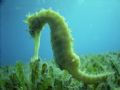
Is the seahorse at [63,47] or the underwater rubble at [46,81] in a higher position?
the seahorse at [63,47]

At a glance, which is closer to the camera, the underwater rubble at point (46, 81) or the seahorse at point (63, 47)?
the underwater rubble at point (46, 81)

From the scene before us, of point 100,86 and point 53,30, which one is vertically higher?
point 53,30

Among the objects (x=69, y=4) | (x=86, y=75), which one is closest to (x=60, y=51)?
(x=86, y=75)

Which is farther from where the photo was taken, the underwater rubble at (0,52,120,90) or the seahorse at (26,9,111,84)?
the seahorse at (26,9,111,84)

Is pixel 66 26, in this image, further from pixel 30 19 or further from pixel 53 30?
pixel 30 19

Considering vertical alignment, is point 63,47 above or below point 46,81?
above

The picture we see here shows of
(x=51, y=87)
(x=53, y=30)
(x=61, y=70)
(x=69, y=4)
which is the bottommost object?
(x=51, y=87)

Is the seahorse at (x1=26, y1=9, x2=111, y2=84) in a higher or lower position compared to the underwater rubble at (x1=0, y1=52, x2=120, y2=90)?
higher

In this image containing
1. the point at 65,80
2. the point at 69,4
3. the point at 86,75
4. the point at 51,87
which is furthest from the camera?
the point at 69,4

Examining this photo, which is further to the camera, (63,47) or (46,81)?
(63,47)

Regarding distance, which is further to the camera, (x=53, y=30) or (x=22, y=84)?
(x=53, y=30)

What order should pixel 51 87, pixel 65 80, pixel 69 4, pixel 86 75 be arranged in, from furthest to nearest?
1. pixel 69 4
2. pixel 86 75
3. pixel 65 80
4. pixel 51 87
